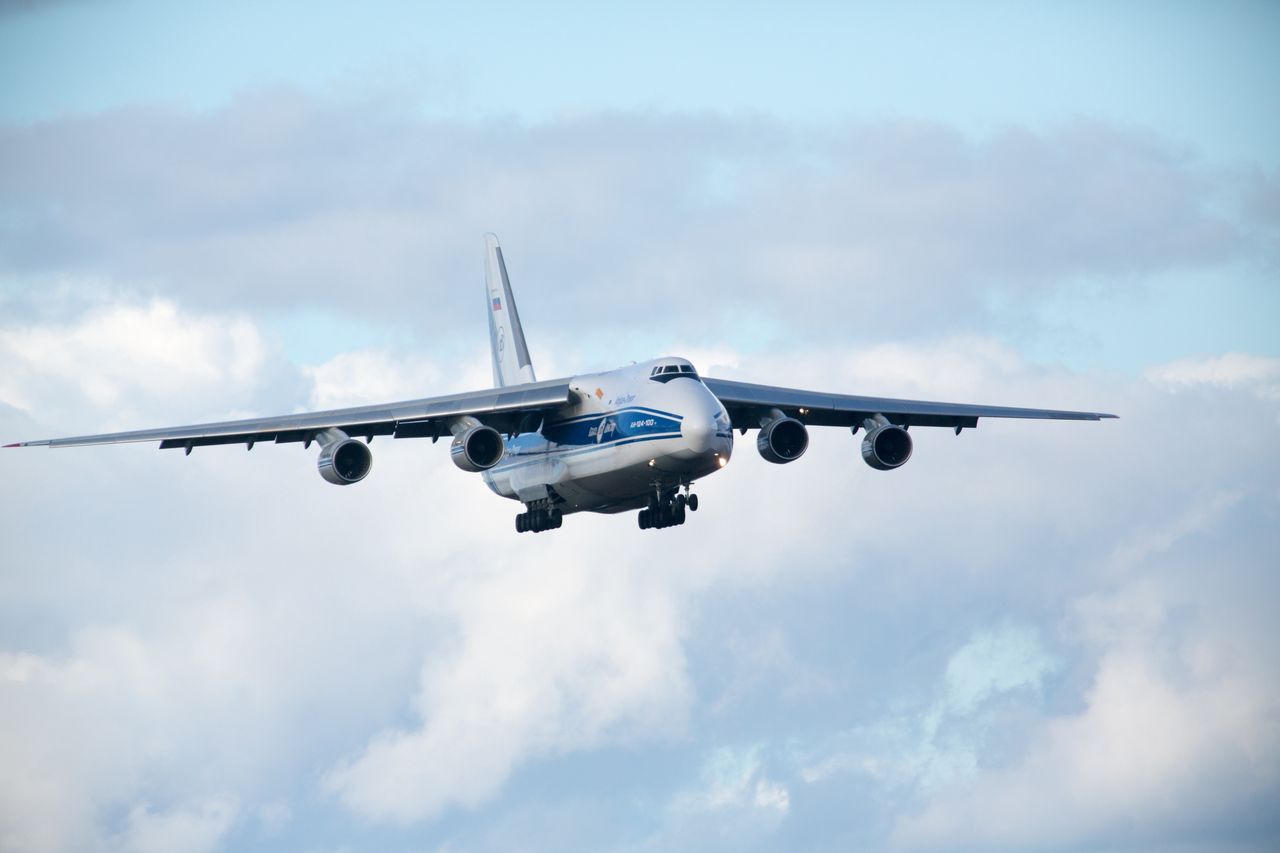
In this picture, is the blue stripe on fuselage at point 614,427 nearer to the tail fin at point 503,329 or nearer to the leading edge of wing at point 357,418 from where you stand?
the leading edge of wing at point 357,418

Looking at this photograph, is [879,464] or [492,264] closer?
[879,464]

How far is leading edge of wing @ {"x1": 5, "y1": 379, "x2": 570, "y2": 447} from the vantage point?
135 feet

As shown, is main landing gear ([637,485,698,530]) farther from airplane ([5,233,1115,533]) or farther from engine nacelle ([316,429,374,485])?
engine nacelle ([316,429,374,485])

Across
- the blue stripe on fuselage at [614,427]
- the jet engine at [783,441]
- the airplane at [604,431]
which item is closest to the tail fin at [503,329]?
the airplane at [604,431]

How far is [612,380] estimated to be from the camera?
134 ft

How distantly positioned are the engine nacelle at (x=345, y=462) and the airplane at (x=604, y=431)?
2cm

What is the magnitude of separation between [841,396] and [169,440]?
48.7 ft

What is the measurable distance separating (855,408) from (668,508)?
555cm

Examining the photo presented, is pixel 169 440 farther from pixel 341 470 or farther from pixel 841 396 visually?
pixel 841 396

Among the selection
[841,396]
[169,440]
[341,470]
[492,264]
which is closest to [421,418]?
[341,470]

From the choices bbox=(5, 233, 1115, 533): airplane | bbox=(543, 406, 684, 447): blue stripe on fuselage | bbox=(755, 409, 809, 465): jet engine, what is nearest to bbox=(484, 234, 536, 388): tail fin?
bbox=(5, 233, 1115, 533): airplane

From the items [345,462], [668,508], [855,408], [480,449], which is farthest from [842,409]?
[345,462]

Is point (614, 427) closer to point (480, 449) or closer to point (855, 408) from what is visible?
point (480, 449)

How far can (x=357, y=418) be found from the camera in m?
41.3
